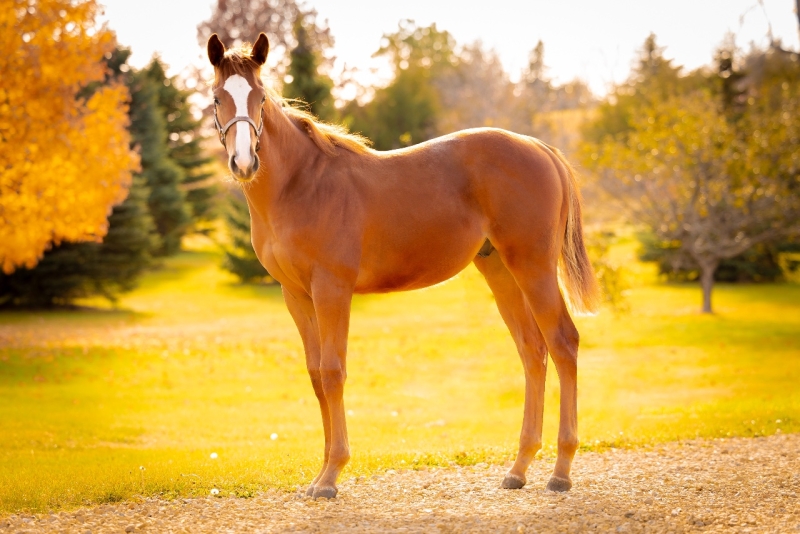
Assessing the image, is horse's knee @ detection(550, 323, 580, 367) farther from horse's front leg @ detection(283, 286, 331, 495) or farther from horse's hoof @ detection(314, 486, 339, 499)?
horse's hoof @ detection(314, 486, 339, 499)

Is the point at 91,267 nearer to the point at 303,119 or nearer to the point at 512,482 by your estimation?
the point at 303,119

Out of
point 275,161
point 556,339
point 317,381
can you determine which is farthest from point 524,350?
point 275,161

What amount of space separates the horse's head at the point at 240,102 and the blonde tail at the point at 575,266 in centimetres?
245

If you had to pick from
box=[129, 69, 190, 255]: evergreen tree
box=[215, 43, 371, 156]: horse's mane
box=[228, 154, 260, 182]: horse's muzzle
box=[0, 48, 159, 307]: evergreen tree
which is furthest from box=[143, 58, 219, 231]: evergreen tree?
box=[228, 154, 260, 182]: horse's muzzle

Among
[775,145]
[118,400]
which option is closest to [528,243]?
[118,400]

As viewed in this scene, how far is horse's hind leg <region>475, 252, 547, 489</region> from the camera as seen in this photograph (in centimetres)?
569

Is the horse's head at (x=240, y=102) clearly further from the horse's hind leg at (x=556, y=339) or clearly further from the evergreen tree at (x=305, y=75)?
the evergreen tree at (x=305, y=75)

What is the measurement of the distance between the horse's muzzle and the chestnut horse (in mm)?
181

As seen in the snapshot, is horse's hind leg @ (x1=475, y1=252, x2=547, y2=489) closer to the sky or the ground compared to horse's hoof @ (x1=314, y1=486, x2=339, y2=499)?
closer to the sky

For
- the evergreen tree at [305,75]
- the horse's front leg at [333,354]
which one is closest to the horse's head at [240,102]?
the horse's front leg at [333,354]

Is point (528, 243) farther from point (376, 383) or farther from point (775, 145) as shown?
point (775, 145)

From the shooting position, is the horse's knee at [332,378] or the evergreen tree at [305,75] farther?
the evergreen tree at [305,75]

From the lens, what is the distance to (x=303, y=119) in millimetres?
5359

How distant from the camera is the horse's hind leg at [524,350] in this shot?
18.7 ft
